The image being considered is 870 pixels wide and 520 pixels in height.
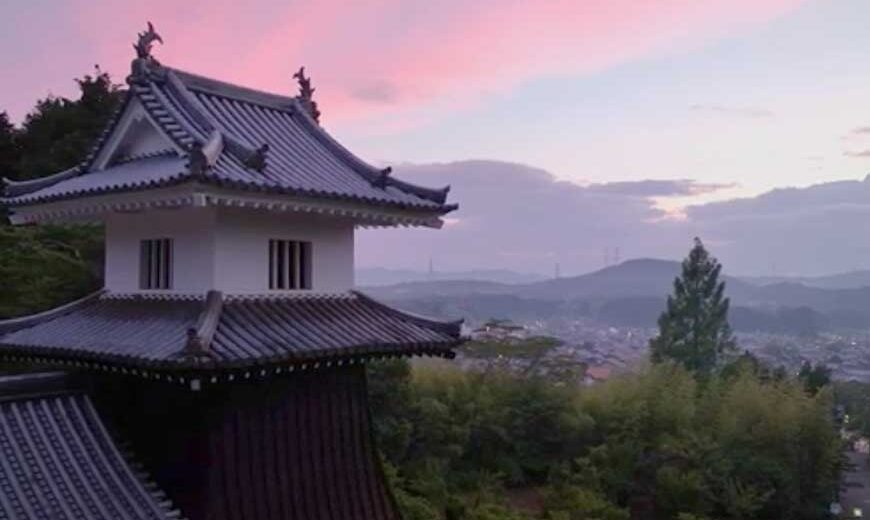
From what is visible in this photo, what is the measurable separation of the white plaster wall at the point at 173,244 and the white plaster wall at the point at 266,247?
0.41 feet

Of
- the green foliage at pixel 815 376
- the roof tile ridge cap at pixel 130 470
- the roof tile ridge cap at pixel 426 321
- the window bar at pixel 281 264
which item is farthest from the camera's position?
the green foliage at pixel 815 376

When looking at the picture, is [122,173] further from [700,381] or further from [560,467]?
[700,381]

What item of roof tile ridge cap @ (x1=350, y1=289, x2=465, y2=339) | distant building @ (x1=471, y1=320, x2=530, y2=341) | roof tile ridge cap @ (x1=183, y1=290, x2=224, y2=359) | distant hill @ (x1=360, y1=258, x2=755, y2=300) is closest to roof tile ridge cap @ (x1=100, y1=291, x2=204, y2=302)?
roof tile ridge cap @ (x1=183, y1=290, x2=224, y2=359)

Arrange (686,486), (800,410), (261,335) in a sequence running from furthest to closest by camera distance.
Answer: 1. (800,410)
2. (686,486)
3. (261,335)

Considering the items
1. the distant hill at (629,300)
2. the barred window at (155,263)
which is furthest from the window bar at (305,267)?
the distant hill at (629,300)

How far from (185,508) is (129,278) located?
100 inches

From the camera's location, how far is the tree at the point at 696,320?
1373 inches

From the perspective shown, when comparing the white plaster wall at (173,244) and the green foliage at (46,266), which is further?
the green foliage at (46,266)

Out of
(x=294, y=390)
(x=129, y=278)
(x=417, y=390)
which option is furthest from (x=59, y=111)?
(x=294, y=390)

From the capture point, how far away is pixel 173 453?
6270mm

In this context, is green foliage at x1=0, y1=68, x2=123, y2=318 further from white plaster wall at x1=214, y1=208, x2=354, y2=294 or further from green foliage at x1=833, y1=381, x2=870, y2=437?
green foliage at x1=833, y1=381, x2=870, y2=437

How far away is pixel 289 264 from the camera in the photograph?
7.12 metres

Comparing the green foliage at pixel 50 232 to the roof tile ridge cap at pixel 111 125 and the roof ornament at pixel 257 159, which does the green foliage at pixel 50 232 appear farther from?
the roof ornament at pixel 257 159

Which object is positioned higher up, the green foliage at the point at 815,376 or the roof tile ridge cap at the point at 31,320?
the roof tile ridge cap at the point at 31,320
